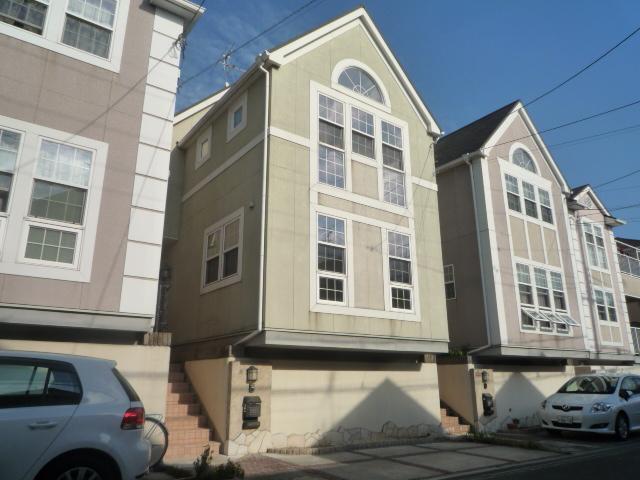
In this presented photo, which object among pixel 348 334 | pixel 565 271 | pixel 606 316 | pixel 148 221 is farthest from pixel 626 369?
pixel 148 221

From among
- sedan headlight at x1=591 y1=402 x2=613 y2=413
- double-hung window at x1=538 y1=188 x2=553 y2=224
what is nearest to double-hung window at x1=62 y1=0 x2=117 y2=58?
sedan headlight at x1=591 y1=402 x2=613 y2=413

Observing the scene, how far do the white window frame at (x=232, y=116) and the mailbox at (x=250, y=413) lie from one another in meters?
6.73

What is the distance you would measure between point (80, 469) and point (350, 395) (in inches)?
297

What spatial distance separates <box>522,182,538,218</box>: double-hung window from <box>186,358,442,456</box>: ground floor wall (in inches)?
309

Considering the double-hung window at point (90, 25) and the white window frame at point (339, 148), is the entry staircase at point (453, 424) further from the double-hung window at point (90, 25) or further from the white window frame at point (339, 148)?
the double-hung window at point (90, 25)

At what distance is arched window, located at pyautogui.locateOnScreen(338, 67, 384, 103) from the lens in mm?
13578

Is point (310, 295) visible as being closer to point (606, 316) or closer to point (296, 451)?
point (296, 451)

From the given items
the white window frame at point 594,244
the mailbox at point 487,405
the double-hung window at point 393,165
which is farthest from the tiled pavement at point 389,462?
the white window frame at point 594,244

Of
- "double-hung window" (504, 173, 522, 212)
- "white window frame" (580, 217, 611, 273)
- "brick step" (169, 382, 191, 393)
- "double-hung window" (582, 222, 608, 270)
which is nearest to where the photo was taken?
"brick step" (169, 382, 191, 393)

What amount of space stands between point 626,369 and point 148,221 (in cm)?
2056

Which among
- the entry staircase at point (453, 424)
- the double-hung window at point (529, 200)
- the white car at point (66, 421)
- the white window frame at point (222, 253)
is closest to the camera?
the white car at point (66, 421)

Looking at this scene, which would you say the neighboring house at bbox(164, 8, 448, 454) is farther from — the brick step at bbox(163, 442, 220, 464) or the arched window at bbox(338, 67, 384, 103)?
the brick step at bbox(163, 442, 220, 464)

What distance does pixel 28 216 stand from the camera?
7.98m

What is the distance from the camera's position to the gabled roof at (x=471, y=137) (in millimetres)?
17422
